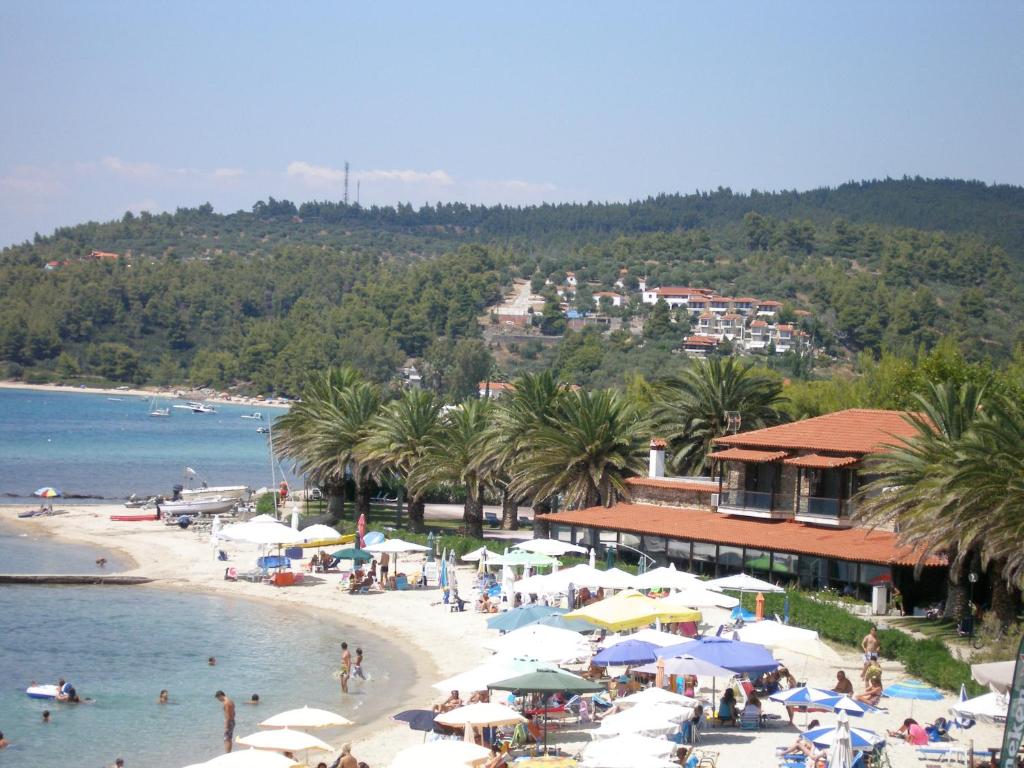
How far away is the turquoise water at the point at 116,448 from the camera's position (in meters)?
78.7

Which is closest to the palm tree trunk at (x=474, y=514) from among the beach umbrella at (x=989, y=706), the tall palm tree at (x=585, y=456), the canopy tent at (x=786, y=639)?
the tall palm tree at (x=585, y=456)

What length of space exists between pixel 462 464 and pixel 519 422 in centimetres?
256

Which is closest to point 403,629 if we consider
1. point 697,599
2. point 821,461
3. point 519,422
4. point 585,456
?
point 697,599

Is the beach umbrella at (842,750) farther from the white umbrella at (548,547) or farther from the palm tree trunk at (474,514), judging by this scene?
the palm tree trunk at (474,514)

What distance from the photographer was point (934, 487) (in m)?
27.0

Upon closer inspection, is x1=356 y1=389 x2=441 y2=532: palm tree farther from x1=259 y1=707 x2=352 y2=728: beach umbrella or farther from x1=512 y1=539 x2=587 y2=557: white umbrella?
x1=259 y1=707 x2=352 y2=728: beach umbrella

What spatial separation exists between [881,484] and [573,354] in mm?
152668

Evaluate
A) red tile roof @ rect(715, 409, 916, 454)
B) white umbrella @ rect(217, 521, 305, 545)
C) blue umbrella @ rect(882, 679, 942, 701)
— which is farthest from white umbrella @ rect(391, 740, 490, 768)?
white umbrella @ rect(217, 521, 305, 545)

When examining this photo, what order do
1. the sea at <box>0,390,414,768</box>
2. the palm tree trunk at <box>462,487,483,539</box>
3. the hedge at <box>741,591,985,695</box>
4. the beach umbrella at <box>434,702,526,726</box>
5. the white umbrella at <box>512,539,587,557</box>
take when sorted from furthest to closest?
the palm tree trunk at <box>462,487,483,539</box>, the white umbrella at <box>512,539,587,557</box>, the hedge at <box>741,591,985,695</box>, the sea at <box>0,390,414,768</box>, the beach umbrella at <box>434,702,526,726</box>

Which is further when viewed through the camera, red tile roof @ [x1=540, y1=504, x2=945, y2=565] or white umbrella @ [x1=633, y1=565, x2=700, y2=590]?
red tile roof @ [x1=540, y1=504, x2=945, y2=565]

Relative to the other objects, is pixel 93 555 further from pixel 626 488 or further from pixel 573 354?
pixel 573 354

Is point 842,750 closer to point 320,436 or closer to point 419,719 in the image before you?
point 419,719

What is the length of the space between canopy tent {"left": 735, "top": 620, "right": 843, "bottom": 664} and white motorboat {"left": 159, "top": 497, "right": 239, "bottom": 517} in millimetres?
36365

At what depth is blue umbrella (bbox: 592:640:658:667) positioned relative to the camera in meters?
22.1
